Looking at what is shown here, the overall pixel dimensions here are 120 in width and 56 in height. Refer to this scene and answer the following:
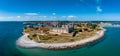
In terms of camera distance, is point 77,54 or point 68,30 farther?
point 68,30

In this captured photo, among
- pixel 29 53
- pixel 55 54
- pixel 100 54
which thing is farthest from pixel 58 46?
pixel 100 54

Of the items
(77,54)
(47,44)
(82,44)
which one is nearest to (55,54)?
(77,54)

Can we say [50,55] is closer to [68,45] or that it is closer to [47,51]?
[47,51]

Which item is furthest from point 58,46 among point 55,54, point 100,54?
point 100,54

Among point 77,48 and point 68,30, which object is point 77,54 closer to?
point 77,48

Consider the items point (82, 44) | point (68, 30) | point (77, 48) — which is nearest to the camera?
point (77, 48)

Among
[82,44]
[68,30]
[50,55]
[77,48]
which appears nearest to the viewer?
[50,55]

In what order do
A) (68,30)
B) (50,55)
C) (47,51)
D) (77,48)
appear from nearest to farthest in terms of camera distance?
(50,55) < (47,51) < (77,48) < (68,30)

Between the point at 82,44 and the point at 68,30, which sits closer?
Result: the point at 82,44
